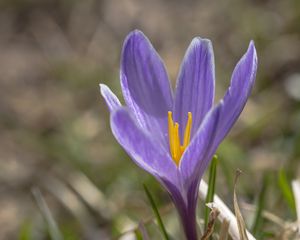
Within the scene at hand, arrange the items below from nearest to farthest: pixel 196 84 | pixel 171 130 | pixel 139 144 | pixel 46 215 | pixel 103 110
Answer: pixel 139 144 < pixel 171 130 < pixel 196 84 < pixel 46 215 < pixel 103 110

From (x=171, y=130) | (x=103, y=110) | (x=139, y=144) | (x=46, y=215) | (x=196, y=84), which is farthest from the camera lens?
(x=103, y=110)

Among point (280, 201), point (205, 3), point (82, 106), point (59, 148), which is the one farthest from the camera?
point (205, 3)

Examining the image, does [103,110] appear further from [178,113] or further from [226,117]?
[226,117]

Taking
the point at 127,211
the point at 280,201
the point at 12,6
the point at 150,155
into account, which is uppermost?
the point at 12,6

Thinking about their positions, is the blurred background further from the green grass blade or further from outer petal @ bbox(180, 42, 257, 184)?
outer petal @ bbox(180, 42, 257, 184)

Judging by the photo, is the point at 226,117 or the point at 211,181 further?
the point at 211,181

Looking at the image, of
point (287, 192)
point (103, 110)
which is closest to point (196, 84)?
point (287, 192)

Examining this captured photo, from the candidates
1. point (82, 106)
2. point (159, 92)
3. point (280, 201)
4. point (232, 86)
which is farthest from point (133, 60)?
point (82, 106)

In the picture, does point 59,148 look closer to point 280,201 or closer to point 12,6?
point 280,201

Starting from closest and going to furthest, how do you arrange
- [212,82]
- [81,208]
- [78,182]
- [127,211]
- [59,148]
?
[212,82] → [127,211] → [81,208] → [78,182] → [59,148]
